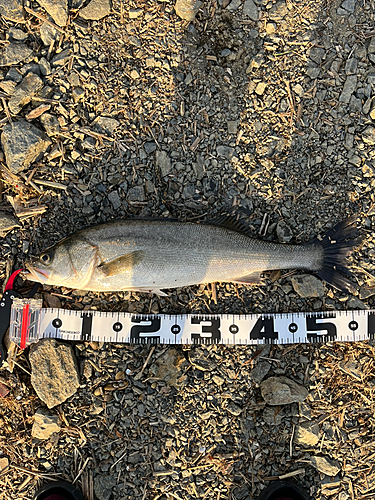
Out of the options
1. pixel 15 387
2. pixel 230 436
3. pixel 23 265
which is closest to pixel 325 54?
pixel 23 265

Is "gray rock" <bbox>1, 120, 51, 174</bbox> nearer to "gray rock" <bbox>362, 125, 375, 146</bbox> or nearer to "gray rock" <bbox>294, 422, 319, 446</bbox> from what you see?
"gray rock" <bbox>362, 125, 375, 146</bbox>

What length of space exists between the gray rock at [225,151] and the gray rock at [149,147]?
83 cm

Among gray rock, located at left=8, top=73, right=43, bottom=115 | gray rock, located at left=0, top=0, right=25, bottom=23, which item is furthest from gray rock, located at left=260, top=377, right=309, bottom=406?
gray rock, located at left=0, top=0, right=25, bottom=23

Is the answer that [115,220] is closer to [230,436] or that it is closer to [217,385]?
[217,385]

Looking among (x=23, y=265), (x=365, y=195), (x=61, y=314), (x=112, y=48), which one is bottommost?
(x=61, y=314)

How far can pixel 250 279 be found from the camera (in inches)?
162

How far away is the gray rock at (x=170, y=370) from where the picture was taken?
404 centimetres

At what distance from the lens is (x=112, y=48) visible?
13.8 feet

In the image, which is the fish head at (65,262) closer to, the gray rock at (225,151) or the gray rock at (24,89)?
the gray rock at (24,89)

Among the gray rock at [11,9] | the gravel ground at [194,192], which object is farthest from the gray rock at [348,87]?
the gray rock at [11,9]

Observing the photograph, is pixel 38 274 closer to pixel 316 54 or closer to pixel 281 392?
pixel 281 392

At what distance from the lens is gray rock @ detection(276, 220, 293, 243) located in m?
4.31

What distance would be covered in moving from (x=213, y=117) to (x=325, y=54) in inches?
67.7

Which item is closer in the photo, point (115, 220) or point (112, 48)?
point (115, 220)
